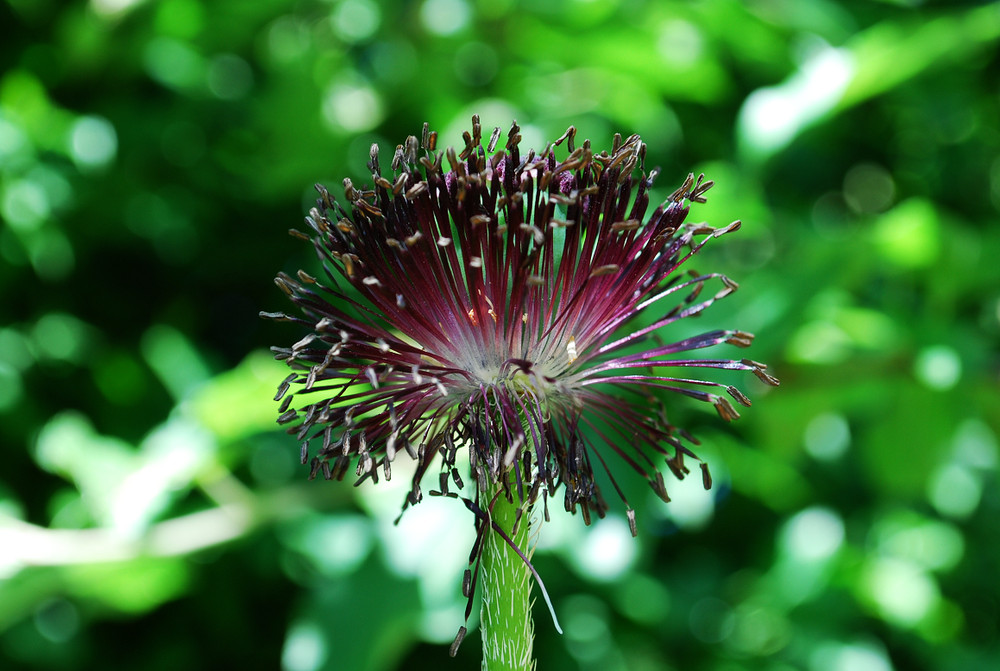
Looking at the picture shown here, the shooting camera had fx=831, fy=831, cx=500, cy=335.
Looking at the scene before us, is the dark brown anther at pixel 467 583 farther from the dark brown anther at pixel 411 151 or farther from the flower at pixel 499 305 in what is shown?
the dark brown anther at pixel 411 151

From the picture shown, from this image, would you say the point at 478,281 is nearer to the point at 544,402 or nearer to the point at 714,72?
the point at 544,402

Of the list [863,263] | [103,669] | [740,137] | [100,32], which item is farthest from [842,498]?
[100,32]

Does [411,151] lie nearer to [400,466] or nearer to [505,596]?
[505,596]

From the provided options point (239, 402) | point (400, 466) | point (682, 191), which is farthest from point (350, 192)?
point (400, 466)

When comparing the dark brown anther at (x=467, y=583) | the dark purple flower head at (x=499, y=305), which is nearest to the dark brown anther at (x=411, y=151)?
the dark purple flower head at (x=499, y=305)

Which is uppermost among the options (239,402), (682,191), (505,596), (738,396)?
(239,402)

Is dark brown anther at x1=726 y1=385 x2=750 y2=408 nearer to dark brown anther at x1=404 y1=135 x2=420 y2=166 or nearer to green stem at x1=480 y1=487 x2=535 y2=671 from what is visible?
green stem at x1=480 y1=487 x2=535 y2=671

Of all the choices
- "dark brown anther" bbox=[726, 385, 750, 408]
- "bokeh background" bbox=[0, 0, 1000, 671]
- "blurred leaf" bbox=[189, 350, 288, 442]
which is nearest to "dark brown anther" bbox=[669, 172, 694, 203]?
"dark brown anther" bbox=[726, 385, 750, 408]
